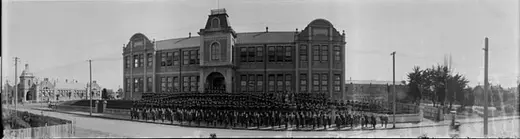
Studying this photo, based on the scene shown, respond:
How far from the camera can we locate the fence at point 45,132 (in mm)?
4699

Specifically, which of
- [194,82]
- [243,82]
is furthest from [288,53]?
[194,82]

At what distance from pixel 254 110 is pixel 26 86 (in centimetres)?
492

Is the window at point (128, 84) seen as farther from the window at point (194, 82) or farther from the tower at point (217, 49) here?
the tower at point (217, 49)

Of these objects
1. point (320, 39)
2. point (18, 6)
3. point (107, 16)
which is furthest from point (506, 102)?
point (18, 6)

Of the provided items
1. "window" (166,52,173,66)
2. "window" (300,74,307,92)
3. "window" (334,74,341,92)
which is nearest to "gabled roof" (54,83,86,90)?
"window" (166,52,173,66)

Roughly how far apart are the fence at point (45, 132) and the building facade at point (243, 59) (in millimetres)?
1319

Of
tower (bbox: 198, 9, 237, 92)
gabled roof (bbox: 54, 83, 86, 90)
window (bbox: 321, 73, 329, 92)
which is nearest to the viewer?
tower (bbox: 198, 9, 237, 92)

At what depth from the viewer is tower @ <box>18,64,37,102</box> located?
501 cm

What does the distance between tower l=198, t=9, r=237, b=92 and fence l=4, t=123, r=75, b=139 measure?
269 cm

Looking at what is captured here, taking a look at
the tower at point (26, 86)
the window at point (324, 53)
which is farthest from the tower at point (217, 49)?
the tower at point (26, 86)

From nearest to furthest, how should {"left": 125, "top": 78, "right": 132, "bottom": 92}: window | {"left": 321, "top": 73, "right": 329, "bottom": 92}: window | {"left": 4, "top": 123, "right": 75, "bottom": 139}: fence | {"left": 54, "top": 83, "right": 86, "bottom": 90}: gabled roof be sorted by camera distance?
{"left": 321, "top": 73, "right": 329, "bottom": 92}: window < {"left": 4, "top": 123, "right": 75, "bottom": 139}: fence < {"left": 125, "top": 78, "right": 132, "bottom": 92}: window < {"left": 54, "top": 83, "right": 86, "bottom": 90}: gabled roof

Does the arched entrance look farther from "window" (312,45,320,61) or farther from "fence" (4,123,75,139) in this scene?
"fence" (4,123,75,139)

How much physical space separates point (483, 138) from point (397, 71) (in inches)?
79.8

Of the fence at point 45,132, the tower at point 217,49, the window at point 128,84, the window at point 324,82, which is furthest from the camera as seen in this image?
the window at point 128,84
